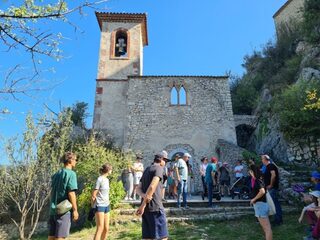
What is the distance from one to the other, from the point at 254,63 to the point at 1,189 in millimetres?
23777

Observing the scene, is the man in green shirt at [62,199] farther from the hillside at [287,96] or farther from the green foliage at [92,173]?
the hillside at [287,96]

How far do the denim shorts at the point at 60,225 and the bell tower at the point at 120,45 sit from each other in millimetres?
14235

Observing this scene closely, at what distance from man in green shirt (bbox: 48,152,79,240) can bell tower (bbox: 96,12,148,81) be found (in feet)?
45.8

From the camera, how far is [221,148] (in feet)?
47.8

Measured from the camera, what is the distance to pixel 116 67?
18.4 metres

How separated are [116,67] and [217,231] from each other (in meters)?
13.3

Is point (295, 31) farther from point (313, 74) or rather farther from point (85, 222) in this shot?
point (85, 222)

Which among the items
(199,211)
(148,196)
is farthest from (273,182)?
(148,196)

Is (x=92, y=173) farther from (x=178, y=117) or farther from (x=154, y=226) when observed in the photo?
(x=178, y=117)

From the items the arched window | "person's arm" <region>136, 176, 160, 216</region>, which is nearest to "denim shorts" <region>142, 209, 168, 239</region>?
"person's arm" <region>136, 176, 160, 216</region>

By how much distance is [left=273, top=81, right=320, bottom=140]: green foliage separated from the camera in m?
11.0

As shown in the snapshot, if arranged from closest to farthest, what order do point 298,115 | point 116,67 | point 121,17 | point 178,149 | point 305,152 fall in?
point 298,115
point 305,152
point 178,149
point 116,67
point 121,17

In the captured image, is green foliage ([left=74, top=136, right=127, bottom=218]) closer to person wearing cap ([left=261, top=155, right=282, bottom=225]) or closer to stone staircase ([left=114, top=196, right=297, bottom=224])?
stone staircase ([left=114, top=196, right=297, bottom=224])

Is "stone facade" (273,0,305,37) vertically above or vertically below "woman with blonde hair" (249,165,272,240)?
above
